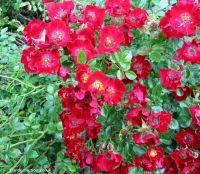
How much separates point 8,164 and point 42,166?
5.1 inches

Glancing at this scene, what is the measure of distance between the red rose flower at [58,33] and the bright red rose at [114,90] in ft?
0.61

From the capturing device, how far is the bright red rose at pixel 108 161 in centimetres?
144

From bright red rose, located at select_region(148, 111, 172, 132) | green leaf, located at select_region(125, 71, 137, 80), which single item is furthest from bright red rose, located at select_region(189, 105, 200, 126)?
green leaf, located at select_region(125, 71, 137, 80)

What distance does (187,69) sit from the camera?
5.15 feet

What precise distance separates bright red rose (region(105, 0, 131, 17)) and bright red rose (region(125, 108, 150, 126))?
1.05 ft

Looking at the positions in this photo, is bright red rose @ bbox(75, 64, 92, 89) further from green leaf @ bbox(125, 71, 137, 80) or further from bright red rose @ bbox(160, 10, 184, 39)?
bright red rose @ bbox(160, 10, 184, 39)

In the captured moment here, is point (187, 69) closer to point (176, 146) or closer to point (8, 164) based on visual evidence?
point (176, 146)

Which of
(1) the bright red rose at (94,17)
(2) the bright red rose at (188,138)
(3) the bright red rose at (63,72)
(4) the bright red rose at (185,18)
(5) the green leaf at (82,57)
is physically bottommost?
(2) the bright red rose at (188,138)

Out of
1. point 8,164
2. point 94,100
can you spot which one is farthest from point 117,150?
point 8,164

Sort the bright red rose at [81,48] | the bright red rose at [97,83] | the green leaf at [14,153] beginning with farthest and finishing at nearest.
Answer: the green leaf at [14,153], the bright red rose at [81,48], the bright red rose at [97,83]

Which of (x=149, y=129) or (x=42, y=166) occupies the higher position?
(x=149, y=129)

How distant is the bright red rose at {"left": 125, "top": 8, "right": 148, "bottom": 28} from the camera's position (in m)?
1.45

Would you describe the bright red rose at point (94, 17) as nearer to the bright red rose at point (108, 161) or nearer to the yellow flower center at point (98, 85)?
the yellow flower center at point (98, 85)

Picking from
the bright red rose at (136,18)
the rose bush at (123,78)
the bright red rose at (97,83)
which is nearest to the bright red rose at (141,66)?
the rose bush at (123,78)
